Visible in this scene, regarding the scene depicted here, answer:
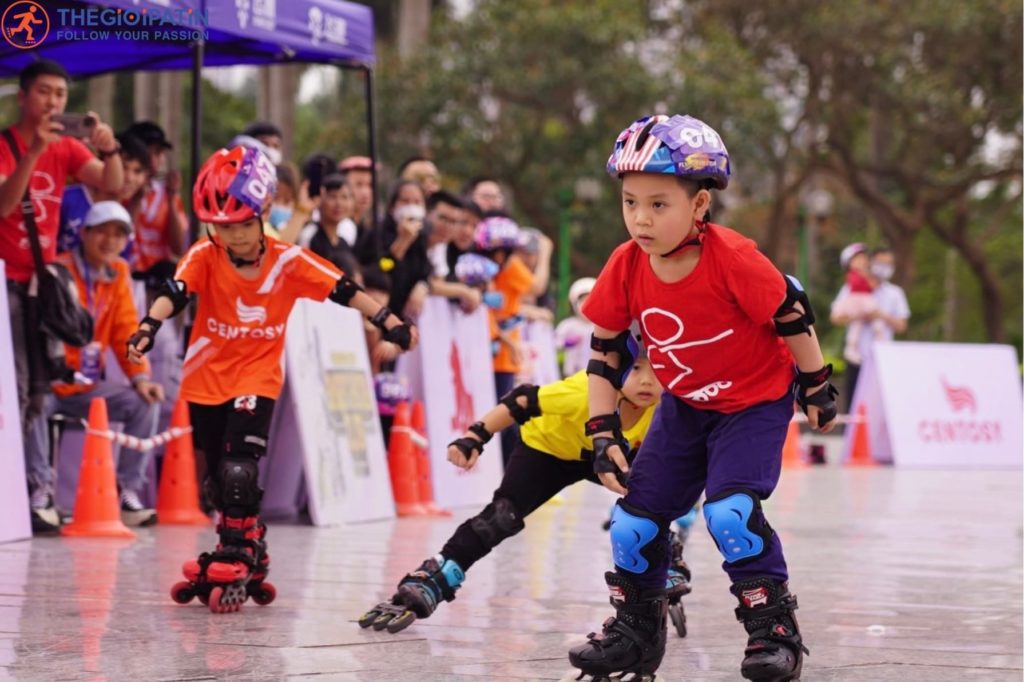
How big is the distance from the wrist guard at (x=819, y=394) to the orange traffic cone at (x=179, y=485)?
549 centimetres

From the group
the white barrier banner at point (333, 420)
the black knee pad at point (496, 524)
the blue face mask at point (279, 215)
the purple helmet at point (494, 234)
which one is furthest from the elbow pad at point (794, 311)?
the purple helmet at point (494, 234)

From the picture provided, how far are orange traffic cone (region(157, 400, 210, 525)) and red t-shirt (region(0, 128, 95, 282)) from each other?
54.7 inches

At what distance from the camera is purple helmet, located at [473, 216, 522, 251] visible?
1244cm

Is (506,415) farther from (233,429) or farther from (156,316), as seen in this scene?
(156,316)

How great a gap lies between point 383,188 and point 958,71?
438 inches

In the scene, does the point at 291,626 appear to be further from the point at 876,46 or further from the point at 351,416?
the point at 876,46

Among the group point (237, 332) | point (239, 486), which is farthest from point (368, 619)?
point (237, 332)

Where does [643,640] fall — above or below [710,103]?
below

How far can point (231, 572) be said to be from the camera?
21.5 feet

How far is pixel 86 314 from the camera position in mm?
8898

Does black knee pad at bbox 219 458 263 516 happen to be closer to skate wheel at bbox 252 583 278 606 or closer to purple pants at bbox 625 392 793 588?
skate wheel at bbox 252 583 278 606

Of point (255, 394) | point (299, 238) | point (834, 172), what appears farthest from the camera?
point (834, 172)

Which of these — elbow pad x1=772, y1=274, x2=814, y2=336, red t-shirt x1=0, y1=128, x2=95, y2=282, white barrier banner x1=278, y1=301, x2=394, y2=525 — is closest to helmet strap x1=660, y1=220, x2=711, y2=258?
elbow pad x1=772, y1=274, x2=814, y2=336

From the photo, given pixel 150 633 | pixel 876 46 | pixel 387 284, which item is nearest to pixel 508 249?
pixel 387 284
